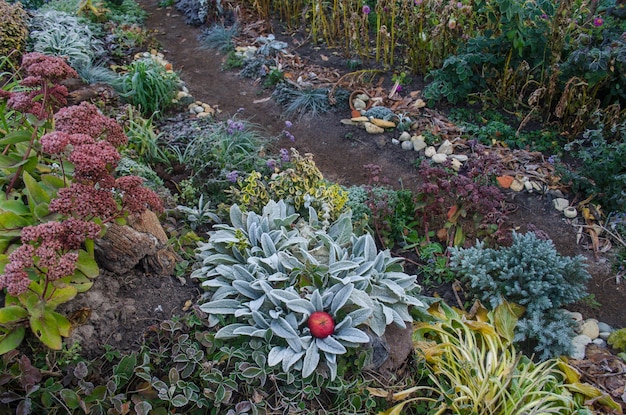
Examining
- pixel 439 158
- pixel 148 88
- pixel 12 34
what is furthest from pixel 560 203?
pixel 12 34

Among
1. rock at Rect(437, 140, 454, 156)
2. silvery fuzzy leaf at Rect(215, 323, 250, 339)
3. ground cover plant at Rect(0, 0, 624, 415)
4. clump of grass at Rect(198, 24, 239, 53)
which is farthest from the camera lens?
clump of grass at Rect(198, 24, 239, 53)

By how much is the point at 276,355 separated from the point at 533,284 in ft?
5.39

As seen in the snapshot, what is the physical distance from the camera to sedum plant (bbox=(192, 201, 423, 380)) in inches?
95.6

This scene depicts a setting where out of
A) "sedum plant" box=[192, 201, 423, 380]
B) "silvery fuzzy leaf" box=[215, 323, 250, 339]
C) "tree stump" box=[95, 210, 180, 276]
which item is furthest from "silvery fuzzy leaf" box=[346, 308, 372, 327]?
"tree stump" box=[95, 210, 180, 276]

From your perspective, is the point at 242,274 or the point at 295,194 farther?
Answer: the point at 295,194

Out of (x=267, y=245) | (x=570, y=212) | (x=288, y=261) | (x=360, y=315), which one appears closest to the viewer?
(x=360, y=315)

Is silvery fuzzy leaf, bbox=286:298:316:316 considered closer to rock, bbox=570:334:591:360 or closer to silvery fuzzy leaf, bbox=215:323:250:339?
silvery fuzzy leaf, bbox=215:323:250:339

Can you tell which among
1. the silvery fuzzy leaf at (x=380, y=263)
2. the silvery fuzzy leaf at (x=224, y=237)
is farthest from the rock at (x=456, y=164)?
the silvery fuzzy leaf at (x=224, y=237)

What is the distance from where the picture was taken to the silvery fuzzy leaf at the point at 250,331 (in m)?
2.40

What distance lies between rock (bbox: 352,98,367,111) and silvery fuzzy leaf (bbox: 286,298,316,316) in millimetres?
2969

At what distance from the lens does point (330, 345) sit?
2.41 meters

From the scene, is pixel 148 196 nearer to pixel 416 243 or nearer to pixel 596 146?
pixel 416 243

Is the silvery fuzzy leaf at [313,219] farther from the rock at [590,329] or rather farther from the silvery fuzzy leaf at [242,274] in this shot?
the rock at [590,329]

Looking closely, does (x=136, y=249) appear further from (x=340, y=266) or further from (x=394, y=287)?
(x=394, y=287)
